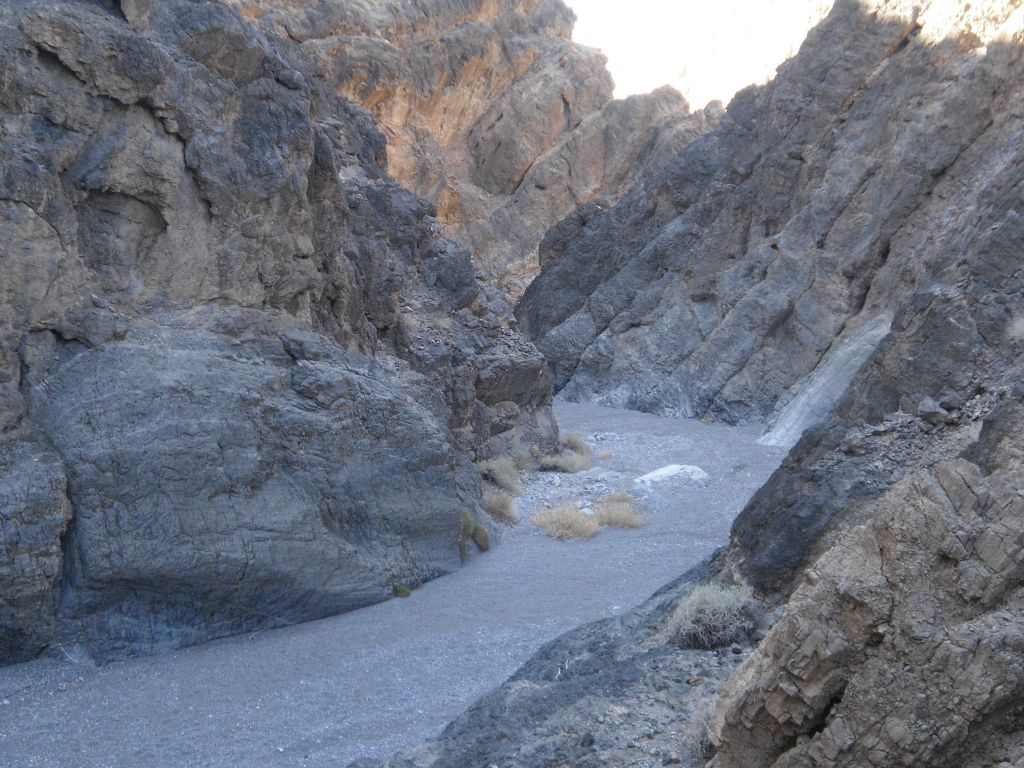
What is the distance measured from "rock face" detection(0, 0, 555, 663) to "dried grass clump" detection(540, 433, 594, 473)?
221 inches

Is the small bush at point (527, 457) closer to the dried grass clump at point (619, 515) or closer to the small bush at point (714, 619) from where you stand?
the dried grass clump at point (619, 515)

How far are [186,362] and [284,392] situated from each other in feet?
4.19

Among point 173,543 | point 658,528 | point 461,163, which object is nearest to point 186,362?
point 173,543

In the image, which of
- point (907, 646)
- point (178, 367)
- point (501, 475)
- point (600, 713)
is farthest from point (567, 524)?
point (907, 646)

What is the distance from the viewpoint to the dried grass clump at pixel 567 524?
42.5 ft

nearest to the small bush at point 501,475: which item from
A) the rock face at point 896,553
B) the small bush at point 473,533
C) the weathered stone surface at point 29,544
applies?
the small bush at point 473,533

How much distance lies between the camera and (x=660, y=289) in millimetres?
28938

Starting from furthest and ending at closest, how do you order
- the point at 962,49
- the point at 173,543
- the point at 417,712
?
the point at 962,49 → the point at 173,543 → the point at 417,712

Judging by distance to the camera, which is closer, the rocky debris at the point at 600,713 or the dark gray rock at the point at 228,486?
the rocky debris at the point at 600,713

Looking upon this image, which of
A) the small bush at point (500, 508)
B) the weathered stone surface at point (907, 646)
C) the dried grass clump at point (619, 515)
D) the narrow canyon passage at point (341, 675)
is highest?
the weathered stone surface at point (907, 646)

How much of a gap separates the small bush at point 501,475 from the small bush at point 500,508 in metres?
1.22

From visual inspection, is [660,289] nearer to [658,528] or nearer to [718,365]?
[718,365]

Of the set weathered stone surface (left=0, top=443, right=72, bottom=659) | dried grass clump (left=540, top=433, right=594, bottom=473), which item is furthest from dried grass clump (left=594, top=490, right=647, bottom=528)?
weathered stone surface (left=0, top=443, right=72, bottom=659)

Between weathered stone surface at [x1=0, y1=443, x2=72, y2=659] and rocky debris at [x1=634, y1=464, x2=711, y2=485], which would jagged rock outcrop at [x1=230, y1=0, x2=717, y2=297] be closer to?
rocky debris at [x1=634, y1=464, x2=711, y2=485]
